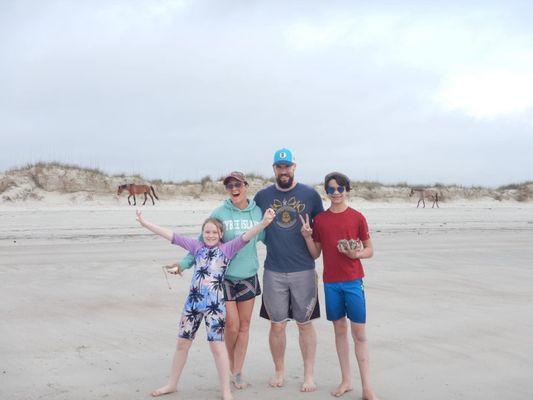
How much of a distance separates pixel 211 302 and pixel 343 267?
1.18 meters

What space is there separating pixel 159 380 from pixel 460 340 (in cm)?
340

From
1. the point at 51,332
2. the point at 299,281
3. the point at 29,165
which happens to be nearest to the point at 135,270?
the point at 51,332

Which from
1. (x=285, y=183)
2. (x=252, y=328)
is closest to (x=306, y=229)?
(x=285, y=183)

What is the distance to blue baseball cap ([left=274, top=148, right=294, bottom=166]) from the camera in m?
4.91

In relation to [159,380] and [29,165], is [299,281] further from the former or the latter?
[29,165]

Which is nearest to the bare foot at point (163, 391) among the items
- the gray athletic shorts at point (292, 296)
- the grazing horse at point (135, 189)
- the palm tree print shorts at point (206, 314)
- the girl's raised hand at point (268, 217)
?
the palm tree print shorts at point (206, 314)

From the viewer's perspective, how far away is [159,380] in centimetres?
501

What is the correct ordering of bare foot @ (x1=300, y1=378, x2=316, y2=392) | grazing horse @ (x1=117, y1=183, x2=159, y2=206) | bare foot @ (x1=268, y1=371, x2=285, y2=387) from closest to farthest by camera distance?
bare foot @ (x1=300, y1=378, x2=316, y2=392) → bare foot @ (x1=268, y1=371, x2=285, y2=387) → grazing horse @ (x1=117, y1=183, x2=159, y2=206)

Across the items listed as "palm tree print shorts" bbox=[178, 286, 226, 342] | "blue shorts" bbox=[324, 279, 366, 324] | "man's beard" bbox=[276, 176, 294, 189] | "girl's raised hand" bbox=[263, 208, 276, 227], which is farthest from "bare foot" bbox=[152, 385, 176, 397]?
"man's beard" bbox=[276, 176, 294, 189]

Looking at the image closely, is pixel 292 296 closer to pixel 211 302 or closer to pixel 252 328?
pixel 211 302

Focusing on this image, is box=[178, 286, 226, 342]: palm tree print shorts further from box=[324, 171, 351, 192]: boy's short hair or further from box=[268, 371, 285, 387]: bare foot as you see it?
box=[324, 171, 351, 192]: boy's short hair

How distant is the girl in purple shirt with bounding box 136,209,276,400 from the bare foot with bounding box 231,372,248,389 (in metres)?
0.26

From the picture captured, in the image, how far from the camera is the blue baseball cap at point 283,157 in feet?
16.1

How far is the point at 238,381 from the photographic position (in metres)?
4.91
